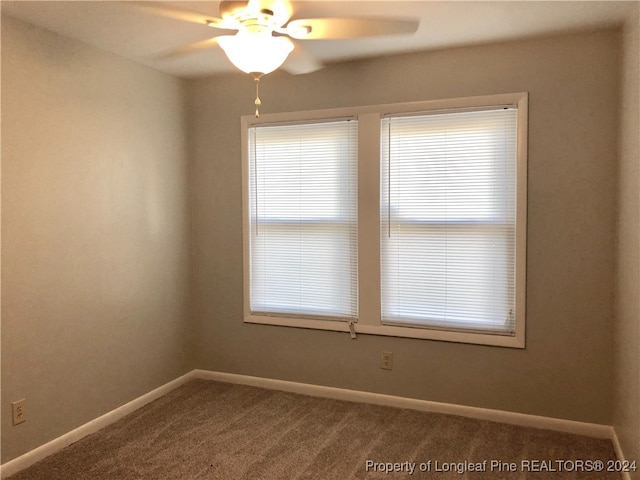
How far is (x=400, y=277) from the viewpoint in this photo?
3416mm

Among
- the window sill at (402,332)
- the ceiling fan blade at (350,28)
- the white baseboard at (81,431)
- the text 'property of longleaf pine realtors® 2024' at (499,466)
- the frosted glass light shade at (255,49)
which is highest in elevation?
the ceiling fan blade at (350,28)

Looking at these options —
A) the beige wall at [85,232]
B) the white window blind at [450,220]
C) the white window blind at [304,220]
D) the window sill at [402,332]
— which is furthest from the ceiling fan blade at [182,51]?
the window sill at [402,332]

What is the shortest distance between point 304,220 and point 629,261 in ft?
6.79

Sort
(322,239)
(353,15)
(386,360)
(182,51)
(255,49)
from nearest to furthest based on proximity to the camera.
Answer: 1. (255,49)
2. (353,15)
3. (182,51)
4. (386,360)
5. (322,239)

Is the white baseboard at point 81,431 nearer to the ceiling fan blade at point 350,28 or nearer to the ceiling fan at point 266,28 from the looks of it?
the ceiling fan at point 266,28

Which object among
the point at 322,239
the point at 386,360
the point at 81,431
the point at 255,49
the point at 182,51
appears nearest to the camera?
the point at 255,49

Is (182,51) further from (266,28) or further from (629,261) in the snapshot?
(629,261)

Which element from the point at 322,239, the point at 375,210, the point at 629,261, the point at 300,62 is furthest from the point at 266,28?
the point at 629,261

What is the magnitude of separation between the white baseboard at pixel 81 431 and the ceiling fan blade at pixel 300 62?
255 centimetres

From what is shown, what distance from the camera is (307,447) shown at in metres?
2.88

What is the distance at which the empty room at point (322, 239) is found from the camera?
262cm

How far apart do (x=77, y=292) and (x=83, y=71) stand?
1363 mm

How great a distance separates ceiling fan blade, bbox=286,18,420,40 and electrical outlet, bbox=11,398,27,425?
2.43m

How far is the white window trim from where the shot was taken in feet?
10.1
